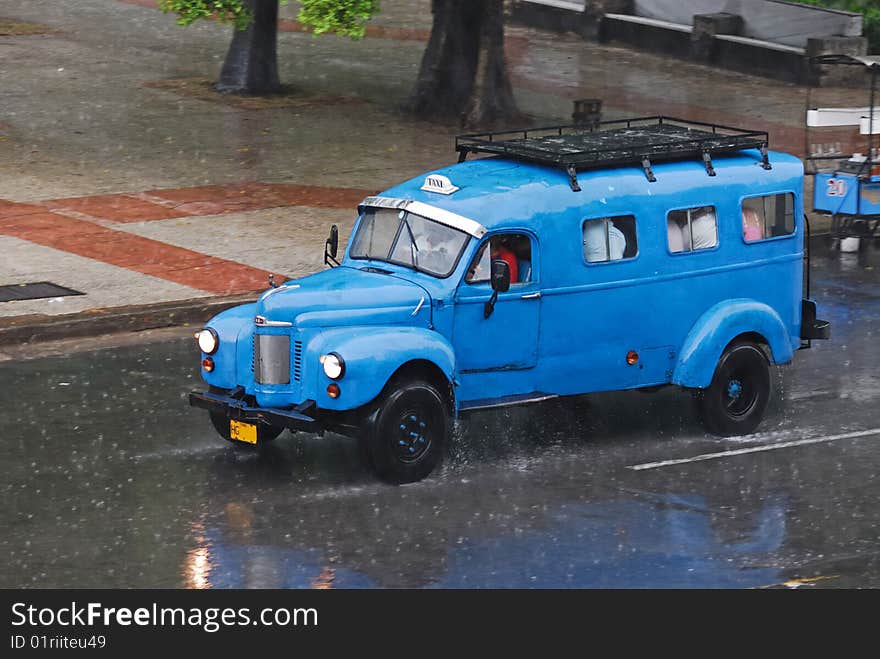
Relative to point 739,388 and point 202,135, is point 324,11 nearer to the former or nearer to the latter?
point 202,135

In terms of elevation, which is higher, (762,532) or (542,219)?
(542,219)

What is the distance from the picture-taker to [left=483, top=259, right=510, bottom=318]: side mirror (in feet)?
39.5

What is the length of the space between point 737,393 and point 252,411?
412cm

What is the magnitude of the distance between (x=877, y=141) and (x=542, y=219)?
10669mm

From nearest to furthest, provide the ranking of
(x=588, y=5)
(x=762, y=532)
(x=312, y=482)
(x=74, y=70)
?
(x=762, y=532)
(x=312, y=482)
(x=74, y=70)
(x=588, y=5)

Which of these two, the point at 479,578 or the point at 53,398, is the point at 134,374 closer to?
the point at 53,398

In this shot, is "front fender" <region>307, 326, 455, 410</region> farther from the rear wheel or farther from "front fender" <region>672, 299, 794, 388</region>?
"front fender" <region>672, 299, 794, 388</region>

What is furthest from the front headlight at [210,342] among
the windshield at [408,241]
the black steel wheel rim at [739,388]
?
the black steel wheel rim at [739,388]

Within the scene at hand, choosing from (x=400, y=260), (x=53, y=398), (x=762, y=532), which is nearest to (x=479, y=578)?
(x=762, y=532)

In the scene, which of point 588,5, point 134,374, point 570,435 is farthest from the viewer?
point 588,5

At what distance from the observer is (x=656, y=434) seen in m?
13.4

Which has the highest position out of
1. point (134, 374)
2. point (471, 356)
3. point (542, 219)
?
point (542, 219)

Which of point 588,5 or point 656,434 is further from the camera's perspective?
point 588,5

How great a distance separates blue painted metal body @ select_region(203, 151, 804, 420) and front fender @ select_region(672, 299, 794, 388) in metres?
0.01
